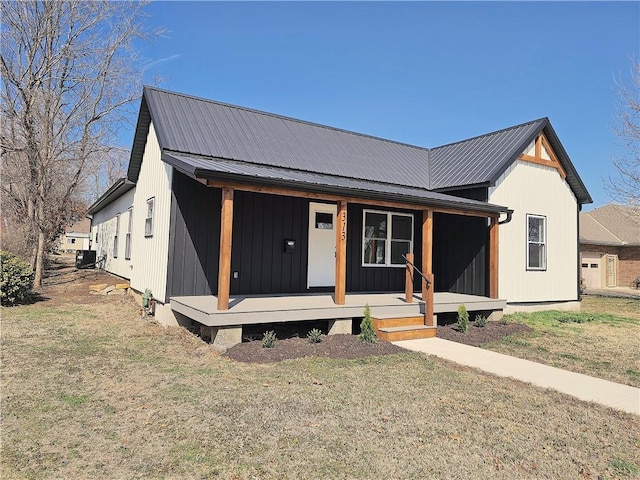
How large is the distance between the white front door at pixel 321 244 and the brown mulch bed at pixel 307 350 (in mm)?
2864

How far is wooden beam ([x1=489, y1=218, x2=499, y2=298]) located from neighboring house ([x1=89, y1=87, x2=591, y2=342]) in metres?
0.03

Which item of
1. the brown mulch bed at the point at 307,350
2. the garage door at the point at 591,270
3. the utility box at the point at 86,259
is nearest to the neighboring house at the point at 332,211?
the brown mulch bed at the point at 307,350

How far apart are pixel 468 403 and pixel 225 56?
40.3 feet

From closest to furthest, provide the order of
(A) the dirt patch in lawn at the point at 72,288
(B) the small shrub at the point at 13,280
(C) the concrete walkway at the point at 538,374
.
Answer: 1. (C) the concrete walkway at the point at 538,374
2. (B) the small shrub at the point at 13,280
3. (A) the dirt patch in lawn at the point at 72,288

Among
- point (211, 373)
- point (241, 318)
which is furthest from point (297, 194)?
point (211, 373)

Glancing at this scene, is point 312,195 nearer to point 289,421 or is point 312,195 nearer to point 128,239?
point 289,421

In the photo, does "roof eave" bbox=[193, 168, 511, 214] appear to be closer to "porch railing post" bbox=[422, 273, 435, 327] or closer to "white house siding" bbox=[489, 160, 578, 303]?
"white house siding" bbox=[489, 160, 578, 303]

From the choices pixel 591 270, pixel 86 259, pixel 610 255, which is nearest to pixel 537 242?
pixel 591 270

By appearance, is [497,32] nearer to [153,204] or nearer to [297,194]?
A: [297,194]

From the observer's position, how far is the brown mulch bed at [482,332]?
7.68 metres

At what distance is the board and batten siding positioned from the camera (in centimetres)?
838

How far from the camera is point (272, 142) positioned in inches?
410

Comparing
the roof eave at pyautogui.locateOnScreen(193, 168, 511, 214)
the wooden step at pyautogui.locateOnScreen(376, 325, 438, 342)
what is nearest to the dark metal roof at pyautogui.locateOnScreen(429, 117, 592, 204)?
the roof eave at pyautogui.locateOnScreen(193, 168, 511, 214)

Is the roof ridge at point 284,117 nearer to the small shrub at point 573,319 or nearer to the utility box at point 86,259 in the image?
the small shrub at point 573,319
